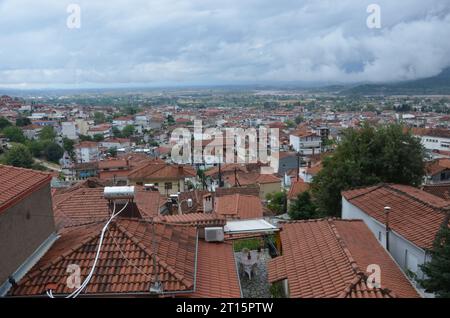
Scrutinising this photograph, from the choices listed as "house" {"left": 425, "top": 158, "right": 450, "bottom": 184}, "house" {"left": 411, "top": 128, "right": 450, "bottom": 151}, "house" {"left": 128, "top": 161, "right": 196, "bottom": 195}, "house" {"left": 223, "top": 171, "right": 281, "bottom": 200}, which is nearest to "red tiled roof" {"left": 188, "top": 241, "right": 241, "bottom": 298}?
"house" {"left": 128, "top": 161, "right": 196, "bottom": 195}

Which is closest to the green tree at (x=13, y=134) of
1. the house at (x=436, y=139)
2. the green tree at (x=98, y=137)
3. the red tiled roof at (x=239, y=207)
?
the green tree at (x=98, y=137)

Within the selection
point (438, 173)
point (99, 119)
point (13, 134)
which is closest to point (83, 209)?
point (438, 173)

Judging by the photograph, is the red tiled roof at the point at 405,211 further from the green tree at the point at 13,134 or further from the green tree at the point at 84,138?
the green tree at the point at 84,138

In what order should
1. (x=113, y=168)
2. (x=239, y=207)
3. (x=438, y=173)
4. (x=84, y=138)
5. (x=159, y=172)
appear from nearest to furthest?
1. (x=239, y=207)
2. (x=159, y=172)
3. (x=438, y=173)
4. (x=113, y=168)
5. (x=84, y=138)

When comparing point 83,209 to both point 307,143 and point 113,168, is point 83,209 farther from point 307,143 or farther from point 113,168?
point 307,143

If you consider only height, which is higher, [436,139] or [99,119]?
[99,119]
